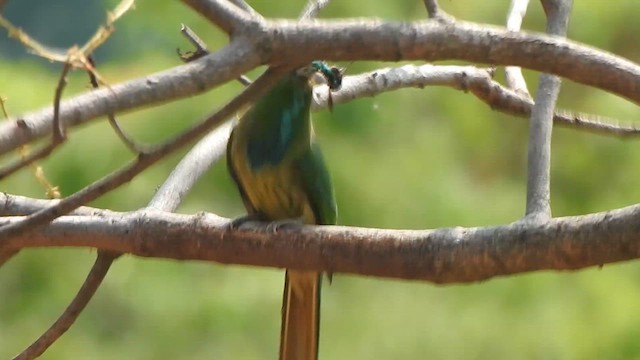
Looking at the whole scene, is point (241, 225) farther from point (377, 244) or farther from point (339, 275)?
point (339, 275)

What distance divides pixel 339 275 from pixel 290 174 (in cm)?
35

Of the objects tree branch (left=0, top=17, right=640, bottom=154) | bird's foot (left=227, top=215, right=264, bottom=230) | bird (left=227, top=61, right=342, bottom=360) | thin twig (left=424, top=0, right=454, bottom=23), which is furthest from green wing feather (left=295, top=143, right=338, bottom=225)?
tree branch (left=0, top=17, right=640, bottom=154)

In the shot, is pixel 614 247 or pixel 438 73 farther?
pixel 438 73

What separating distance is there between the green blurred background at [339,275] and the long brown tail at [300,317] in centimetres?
34

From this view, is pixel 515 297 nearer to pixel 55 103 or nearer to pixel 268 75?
pixel 268 75

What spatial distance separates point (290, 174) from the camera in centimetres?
88

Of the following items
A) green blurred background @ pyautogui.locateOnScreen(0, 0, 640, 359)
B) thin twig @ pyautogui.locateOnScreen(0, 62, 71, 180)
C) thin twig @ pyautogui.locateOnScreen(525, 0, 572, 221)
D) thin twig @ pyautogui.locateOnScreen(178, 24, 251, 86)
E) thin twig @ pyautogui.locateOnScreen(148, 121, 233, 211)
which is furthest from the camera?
green blurred background @ pyautogui.locateOnScreen(0, 0, 640, 359)

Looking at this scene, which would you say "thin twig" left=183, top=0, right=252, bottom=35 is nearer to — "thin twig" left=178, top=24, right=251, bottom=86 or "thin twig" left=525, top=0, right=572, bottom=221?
"thin twig" left=178, top=24, right=251, bottom=86

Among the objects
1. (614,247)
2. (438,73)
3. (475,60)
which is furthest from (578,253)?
(438,73)

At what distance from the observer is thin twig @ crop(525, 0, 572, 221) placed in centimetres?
62

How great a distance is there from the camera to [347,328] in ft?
4.10

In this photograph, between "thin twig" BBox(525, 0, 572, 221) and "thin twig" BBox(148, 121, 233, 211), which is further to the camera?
"thin twig" BBox(148, 121, 233, 211)

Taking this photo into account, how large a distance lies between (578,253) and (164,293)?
29.9 inches

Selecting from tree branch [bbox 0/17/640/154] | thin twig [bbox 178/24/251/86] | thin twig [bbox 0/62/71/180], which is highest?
thin twig [bbox 178/24/251/86]
